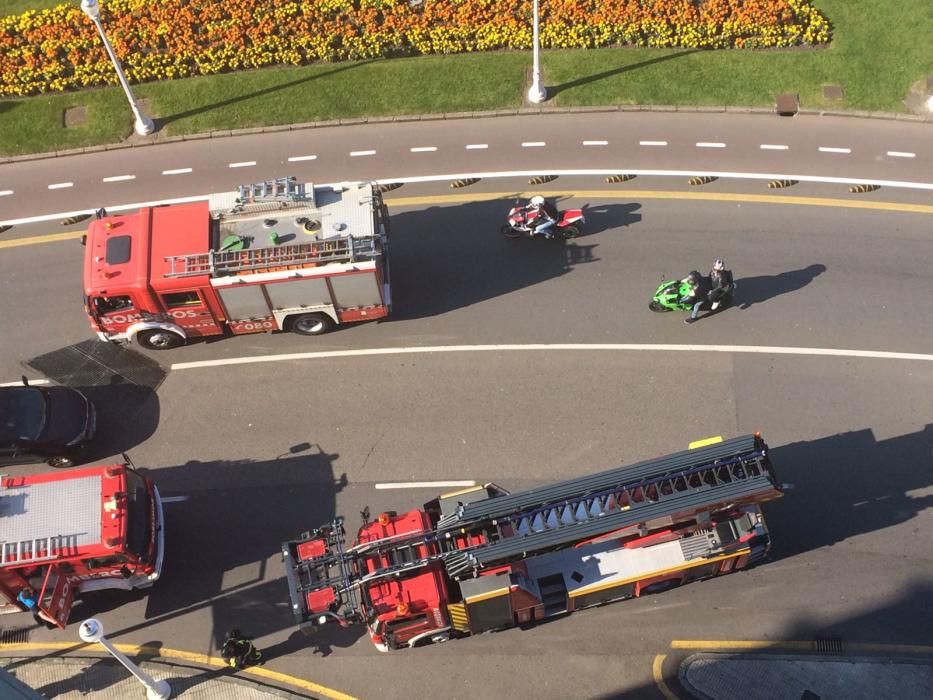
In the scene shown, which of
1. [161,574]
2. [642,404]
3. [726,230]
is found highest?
[726,230]

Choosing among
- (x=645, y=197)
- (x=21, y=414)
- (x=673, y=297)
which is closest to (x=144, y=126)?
(x=21, y=414)

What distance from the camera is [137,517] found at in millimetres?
16500

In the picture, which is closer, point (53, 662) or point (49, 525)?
point (49, 525)

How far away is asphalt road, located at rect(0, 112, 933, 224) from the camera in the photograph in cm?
2389

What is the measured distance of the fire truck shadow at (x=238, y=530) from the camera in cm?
1747

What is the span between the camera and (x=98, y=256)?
19047 millimetres

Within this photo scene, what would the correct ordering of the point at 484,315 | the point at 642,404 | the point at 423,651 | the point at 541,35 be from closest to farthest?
the point at 423,651 → the point at 642,404 → the point at 484,315 → the point at 541,35

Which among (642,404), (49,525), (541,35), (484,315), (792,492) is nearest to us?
(49,525)

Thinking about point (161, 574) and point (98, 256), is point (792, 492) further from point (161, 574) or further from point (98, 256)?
point (98, 256)

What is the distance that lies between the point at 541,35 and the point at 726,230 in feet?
32.2

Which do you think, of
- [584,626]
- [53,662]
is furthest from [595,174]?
[53,662]

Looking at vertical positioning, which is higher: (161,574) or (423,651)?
(161,574)

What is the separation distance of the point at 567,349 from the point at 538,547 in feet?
23.9

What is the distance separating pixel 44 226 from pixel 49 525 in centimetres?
1176
